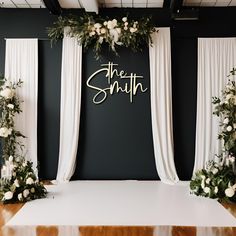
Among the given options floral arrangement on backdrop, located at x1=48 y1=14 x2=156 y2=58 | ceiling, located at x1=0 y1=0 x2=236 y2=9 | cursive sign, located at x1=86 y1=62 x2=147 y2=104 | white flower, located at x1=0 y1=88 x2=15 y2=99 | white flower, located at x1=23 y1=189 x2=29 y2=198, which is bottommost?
white flower, located at x1=23 y1=189 x2=29 y2=198


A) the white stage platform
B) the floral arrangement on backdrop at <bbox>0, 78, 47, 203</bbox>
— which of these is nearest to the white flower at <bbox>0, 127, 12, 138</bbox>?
the floral arrangement on backdrop at <bbox>0, 78, 47, 203</bbox>

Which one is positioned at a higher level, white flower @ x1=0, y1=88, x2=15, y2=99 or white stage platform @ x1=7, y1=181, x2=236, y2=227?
white flower @ x1=0, y1=88, x2=15, y2=99

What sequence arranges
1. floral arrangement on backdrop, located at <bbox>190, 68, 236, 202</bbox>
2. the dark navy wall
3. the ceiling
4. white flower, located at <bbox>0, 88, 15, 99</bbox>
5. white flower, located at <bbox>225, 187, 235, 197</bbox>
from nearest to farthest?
white flower, located at <bbox>225, 187, 235, 197</bbox> → floral arrangement on backdrop, located at <bbox>190, 68, 236, 202</bbox> → white flower, located at <bbox>0, 88, 15, 99</bbox> → the ceiling → the dark navy wall

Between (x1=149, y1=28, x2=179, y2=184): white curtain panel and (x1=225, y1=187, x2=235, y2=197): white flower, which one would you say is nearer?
(x1=225, y1=187, x2=235, y2=197): white flower

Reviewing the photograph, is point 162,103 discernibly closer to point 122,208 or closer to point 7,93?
point 122,208

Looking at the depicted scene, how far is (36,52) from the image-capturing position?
703 centimetres

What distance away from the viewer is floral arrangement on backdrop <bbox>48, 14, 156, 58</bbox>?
6.73 metres

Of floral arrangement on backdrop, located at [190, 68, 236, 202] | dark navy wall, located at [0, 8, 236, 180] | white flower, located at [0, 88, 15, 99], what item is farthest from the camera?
dark navy wall, located at [0, 8, 236, 180]

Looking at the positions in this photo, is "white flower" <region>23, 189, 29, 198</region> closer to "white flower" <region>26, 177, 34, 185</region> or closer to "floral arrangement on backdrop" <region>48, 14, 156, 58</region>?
"white flower" <region>26, 177, 34, 185</region>

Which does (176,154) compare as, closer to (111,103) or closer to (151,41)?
(111,103)

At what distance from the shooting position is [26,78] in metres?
6.98

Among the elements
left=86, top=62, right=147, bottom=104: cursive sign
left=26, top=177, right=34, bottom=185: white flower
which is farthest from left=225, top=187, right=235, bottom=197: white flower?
left=26, top=177, right=34, bottom=185: white flower

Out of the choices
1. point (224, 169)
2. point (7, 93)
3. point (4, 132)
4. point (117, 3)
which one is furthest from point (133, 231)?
point (117, 3)

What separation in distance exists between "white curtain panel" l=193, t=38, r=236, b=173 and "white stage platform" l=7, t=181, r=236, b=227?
2.87 ft
